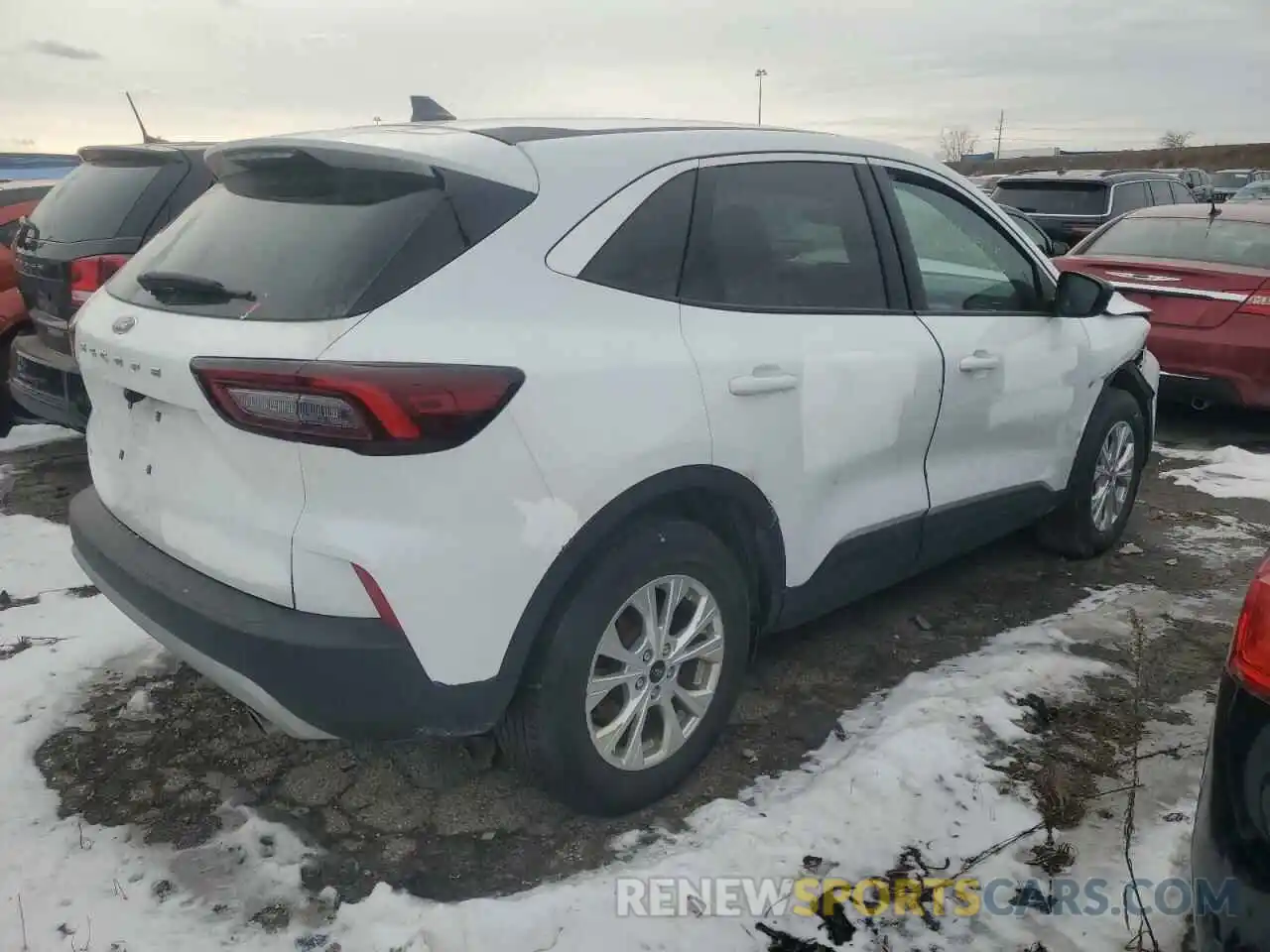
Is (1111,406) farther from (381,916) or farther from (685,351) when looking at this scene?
(381,916)

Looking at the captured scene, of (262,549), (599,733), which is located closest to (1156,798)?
(599,733)

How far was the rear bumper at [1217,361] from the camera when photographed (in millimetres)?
6383

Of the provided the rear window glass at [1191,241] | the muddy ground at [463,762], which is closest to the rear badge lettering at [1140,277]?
the rear window glass at [1191,241]

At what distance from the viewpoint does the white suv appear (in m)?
2.20

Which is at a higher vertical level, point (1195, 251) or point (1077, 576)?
point (1195, 251)

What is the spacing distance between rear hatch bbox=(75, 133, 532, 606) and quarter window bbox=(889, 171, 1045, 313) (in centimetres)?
164

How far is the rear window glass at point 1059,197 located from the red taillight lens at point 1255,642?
11424mm

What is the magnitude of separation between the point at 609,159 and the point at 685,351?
545mm

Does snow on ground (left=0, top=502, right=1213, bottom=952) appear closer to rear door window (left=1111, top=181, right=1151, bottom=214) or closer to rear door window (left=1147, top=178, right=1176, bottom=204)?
rear door window (left=1111, top=181, right=1151, bottom=214)

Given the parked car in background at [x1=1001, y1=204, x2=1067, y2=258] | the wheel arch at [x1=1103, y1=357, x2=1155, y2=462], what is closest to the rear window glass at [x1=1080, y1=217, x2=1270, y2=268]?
the parked car in background at [x1=1001, y1=204, x2=1067, y2=258]

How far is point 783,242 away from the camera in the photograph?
121 inches

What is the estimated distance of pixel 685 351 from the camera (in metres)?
2.62

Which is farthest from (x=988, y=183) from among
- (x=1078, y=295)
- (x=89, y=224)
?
(x=89, y=224)

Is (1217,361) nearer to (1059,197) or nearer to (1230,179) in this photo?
(1059,197)
